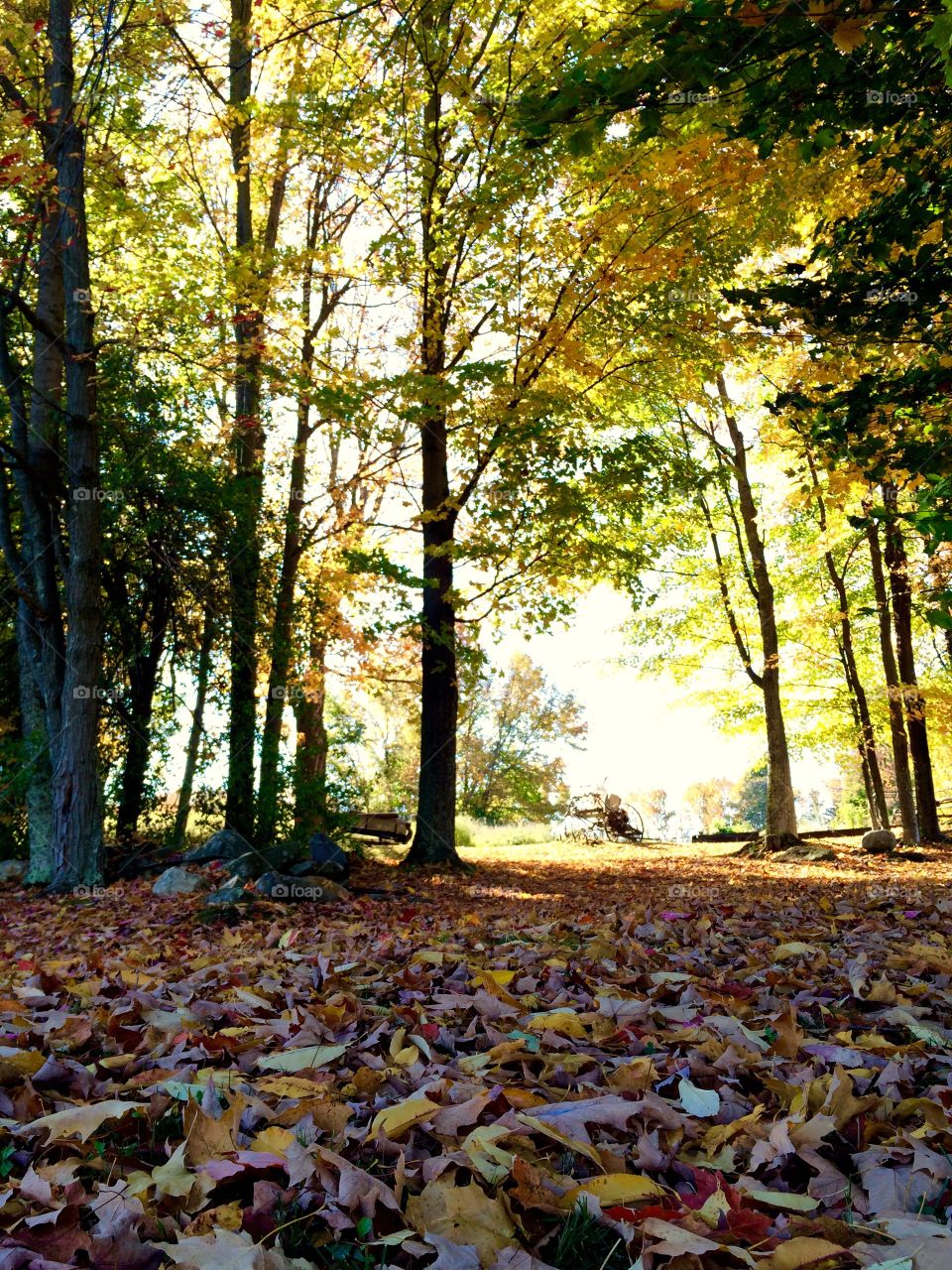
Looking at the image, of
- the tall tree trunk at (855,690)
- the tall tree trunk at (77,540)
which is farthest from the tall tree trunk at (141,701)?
the tall tree trunk at (855,690)

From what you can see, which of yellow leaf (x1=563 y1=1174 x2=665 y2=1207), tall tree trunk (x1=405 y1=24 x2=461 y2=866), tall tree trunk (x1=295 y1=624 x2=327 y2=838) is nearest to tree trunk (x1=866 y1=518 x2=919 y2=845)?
tall tree trunk (x1=405 y1=24 x2=461 y2=866)

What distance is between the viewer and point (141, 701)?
11.3 metres

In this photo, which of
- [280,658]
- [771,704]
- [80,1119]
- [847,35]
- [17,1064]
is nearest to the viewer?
[80,1119]

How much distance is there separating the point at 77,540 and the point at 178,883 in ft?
11.2

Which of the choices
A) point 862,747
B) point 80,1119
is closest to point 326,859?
point 80,1119

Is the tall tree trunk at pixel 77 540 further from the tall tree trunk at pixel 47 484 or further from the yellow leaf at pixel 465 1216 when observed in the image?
the yellow leaf at pixel 465 1216

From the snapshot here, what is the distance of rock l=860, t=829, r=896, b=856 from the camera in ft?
44.2

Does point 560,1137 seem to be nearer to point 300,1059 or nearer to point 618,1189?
point 618,1189

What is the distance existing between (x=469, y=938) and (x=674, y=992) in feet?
5.06

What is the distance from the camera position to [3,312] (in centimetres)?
889

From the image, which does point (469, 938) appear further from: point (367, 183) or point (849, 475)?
point (367, 183)

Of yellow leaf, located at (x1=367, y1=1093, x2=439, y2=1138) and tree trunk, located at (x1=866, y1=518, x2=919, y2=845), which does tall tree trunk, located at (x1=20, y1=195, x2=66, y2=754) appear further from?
tree trunk, located at (x1=866, y1=518, x2=919, y2=845)

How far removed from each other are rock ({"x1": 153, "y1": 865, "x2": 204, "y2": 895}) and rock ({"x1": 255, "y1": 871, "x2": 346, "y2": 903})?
0.85 meters

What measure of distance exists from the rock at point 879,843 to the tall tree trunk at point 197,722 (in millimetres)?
9764
